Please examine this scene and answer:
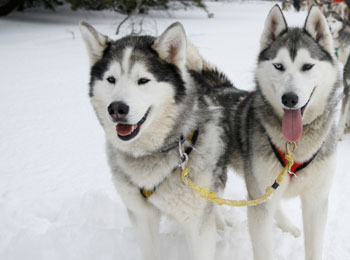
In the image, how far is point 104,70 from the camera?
166 cm

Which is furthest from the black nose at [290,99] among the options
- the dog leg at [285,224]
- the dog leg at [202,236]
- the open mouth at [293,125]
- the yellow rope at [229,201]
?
the dog leg at [285,224]

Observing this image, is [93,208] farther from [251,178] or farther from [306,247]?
[306,247]

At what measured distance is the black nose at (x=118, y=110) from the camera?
1447mm

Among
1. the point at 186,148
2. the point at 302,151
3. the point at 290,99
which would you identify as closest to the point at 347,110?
the point at 302,151

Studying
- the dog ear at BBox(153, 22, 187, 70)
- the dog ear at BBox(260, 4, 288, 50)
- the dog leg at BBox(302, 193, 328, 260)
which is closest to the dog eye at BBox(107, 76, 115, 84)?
the dog ear at BBox(153, 22, 187, 70)

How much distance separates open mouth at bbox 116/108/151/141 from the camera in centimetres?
153

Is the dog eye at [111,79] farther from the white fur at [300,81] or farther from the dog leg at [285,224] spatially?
the dog leg at [285,224]

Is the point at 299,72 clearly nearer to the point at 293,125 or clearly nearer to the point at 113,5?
the point at 293,125

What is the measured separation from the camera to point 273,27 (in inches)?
72.6

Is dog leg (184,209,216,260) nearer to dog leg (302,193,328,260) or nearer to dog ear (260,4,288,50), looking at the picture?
dog leg (302,193,328,260)

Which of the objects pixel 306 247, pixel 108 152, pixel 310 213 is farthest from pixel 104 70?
pixel 306 247

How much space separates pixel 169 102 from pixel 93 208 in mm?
1394

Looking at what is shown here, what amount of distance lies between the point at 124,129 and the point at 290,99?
81cm

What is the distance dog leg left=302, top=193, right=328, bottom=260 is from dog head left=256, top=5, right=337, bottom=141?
45cm
